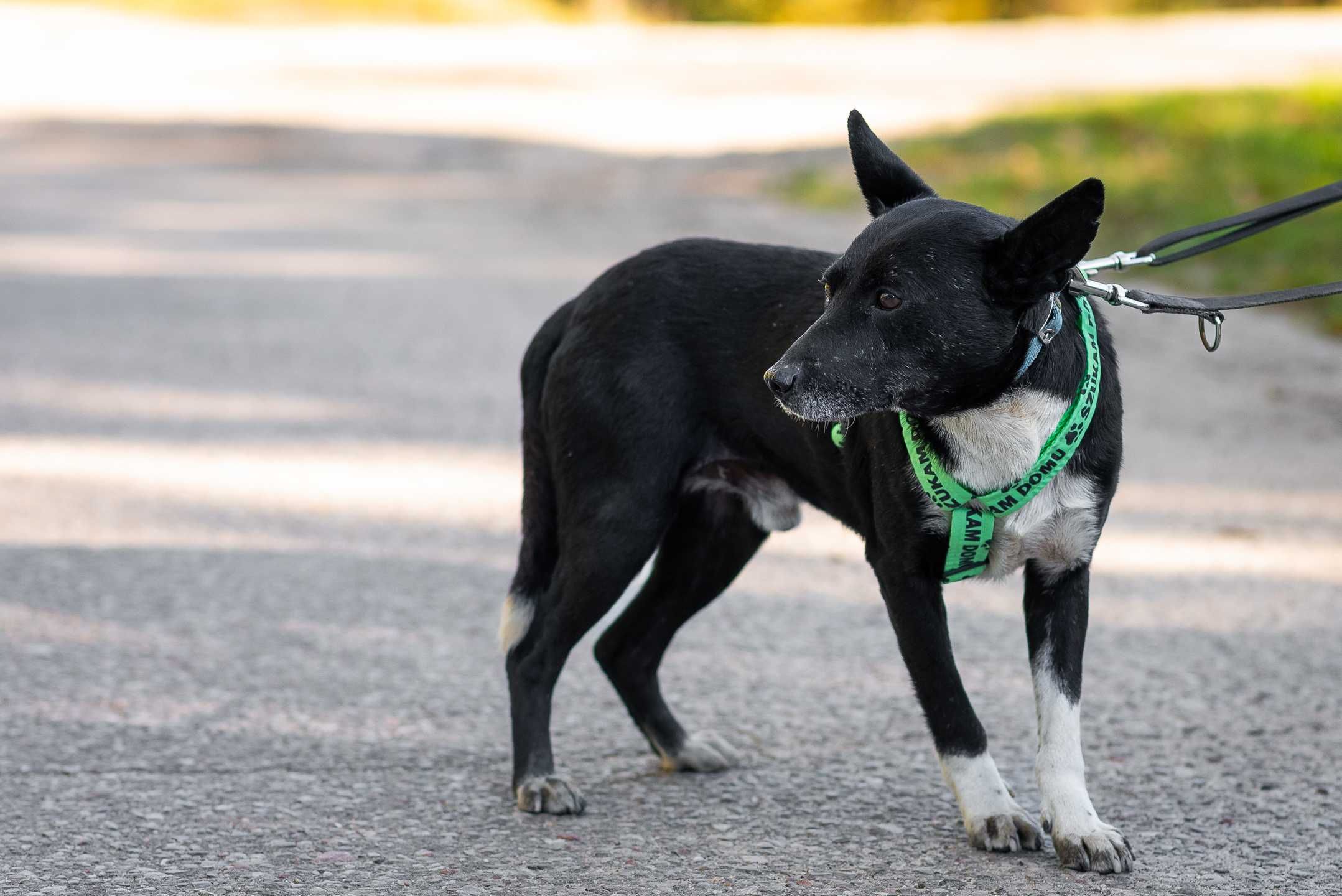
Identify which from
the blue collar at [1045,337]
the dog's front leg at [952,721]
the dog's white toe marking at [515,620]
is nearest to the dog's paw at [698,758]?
the dog's white toe marking at [515,620]

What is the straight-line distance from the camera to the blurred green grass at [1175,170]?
396 inches

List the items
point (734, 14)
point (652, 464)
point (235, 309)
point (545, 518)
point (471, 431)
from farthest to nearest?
point (734, 14), point (235, 309), point (471, 431), point (545, 518), point (652, 464)

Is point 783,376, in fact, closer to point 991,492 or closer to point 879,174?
point 991,492

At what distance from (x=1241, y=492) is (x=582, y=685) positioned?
331 cm

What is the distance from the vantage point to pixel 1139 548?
5762 millimetres

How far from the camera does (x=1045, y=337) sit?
3102 millimetres

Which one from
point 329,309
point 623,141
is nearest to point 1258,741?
point 329,309

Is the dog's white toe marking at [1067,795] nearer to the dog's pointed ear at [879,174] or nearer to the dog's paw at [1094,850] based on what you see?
the dog's paw at [1094,850]

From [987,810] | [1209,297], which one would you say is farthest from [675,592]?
[1209,297]

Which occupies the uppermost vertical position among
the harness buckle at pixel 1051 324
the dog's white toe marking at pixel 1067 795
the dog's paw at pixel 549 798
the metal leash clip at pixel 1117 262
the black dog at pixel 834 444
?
the metal leash clip at pixel 1117 262

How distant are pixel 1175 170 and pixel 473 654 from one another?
9462mm

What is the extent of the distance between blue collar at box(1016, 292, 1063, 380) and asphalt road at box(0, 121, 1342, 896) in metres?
1.05

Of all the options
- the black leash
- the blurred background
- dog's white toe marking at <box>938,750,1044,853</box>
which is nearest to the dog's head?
the black leash

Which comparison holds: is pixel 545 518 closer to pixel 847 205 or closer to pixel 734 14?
pixel 847 205
